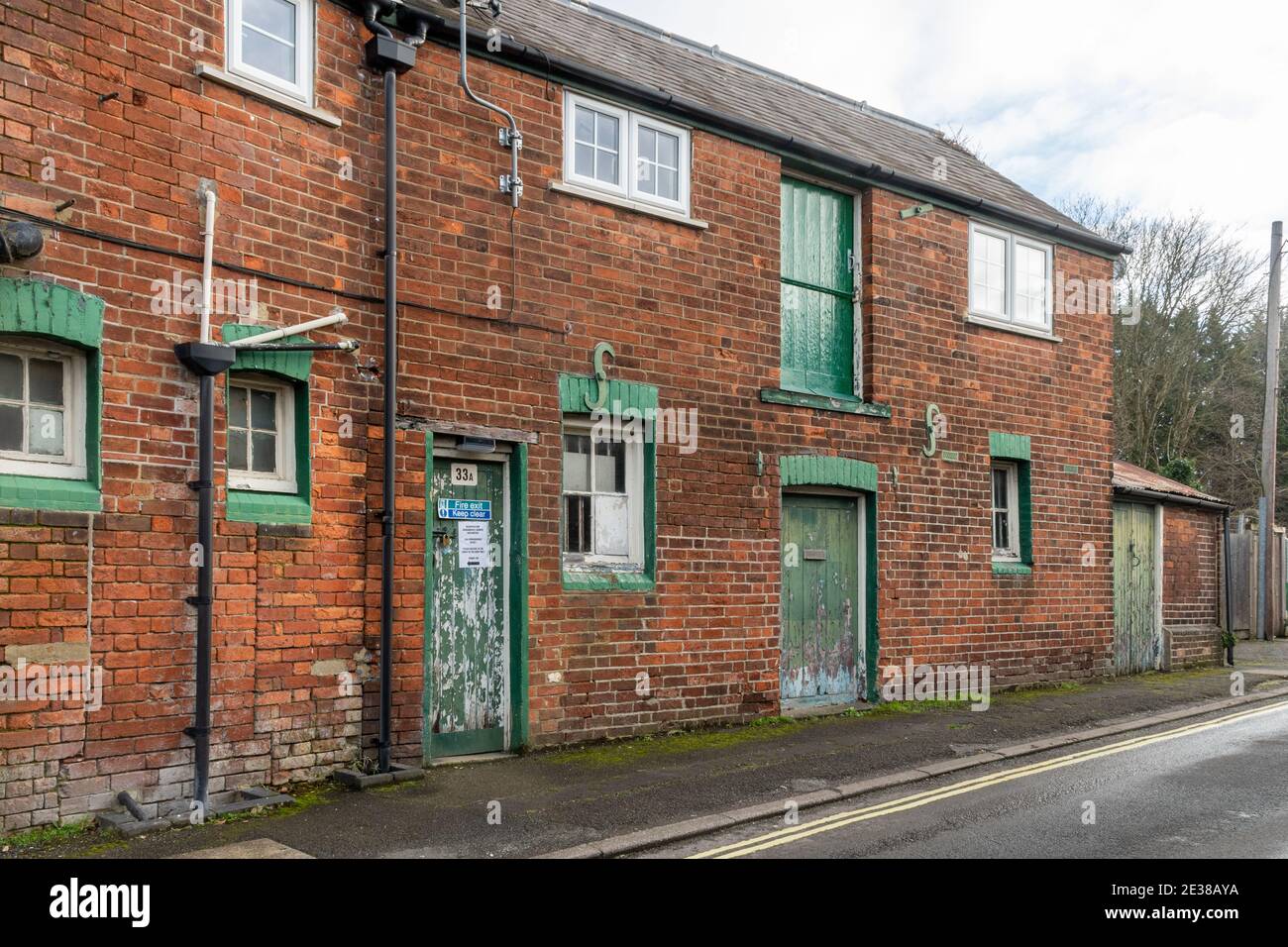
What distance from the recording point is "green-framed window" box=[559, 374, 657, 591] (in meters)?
10.3

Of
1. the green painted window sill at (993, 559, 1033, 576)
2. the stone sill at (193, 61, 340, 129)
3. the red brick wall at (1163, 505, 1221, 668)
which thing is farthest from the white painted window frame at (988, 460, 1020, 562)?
the stone sill at (193, 61, 340, 129)

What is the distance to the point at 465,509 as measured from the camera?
9523 mm

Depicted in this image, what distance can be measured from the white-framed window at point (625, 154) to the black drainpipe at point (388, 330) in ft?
6.13

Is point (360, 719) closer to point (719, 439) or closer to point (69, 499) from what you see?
point (69, 499)

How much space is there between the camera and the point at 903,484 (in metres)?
13.2

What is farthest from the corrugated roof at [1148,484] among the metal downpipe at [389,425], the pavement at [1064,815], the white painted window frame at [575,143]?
the metal downpipe at [389,425]

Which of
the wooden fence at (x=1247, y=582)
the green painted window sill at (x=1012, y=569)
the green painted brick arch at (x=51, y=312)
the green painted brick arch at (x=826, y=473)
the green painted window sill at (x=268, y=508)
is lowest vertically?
the wooden fence at (x=1247, y=582)

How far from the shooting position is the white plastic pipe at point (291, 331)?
780 centimetres

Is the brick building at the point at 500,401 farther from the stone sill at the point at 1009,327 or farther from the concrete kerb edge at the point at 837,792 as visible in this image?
the concrete kerb edge at the point at 837,792

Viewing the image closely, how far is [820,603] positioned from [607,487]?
316 cm

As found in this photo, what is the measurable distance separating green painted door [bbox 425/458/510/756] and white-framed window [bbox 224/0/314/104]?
3126 mm

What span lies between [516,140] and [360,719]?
4.98 metres

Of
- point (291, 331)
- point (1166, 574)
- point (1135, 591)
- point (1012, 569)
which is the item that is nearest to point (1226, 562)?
point (1166, 574)

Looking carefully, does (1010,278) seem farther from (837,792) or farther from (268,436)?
(268,436)
